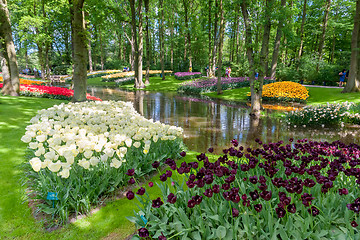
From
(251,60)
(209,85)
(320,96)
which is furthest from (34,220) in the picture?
(209,85)

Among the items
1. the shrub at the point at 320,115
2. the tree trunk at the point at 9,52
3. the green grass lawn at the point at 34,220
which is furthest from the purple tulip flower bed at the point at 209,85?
the green grass lawn at the point at 34,220

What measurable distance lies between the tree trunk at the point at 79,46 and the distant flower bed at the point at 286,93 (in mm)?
13596

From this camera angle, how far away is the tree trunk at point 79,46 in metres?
9.41

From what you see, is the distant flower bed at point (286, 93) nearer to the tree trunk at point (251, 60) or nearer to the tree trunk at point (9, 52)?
the tree trunk at point (251, 60)

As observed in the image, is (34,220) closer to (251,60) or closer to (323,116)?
(323,116)

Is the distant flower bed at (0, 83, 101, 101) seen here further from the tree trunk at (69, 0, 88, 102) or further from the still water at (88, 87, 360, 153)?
the still water at (88, 87, 360, 153)

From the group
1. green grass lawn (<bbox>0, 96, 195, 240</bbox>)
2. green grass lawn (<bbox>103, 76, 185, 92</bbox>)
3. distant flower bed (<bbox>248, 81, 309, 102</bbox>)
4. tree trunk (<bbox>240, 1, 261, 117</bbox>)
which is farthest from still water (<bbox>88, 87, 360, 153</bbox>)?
green grass lawn (<bbox>103, 76, 185, 92</bbox>)

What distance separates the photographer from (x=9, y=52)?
11.8 m

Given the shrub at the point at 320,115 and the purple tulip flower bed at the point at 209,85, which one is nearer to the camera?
the shrub at the point at 320,115

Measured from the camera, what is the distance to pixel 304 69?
24.6 metres

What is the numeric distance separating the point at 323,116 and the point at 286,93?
303 inches

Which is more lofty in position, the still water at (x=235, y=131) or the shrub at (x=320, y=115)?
the shrub at (x=320, y=115)

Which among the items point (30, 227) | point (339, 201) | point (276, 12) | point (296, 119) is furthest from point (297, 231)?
point (276, 12)

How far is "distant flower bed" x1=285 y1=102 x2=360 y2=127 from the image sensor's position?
31.1 ft
